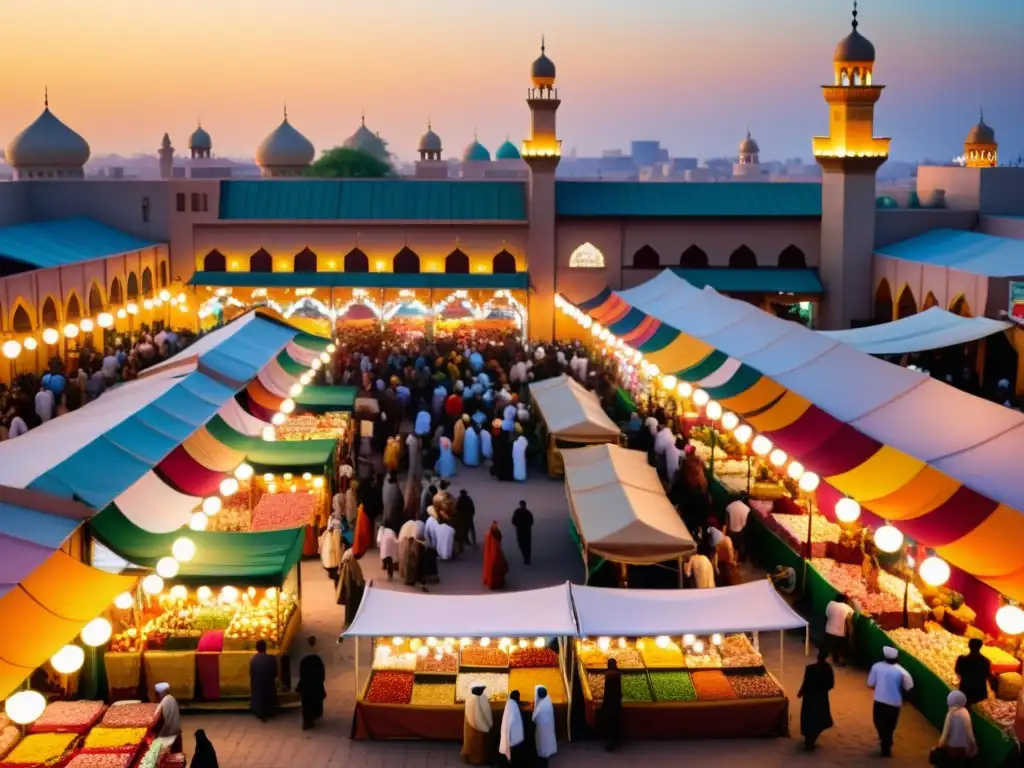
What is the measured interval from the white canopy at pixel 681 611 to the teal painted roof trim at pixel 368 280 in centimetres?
1974

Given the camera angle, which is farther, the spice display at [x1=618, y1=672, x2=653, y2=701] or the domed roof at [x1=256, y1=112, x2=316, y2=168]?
the domed roof at [x1=256, y1=112, x2=316, y2=168]

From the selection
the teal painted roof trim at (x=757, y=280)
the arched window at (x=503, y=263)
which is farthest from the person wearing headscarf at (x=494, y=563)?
the arched window at (x=503, y=263)

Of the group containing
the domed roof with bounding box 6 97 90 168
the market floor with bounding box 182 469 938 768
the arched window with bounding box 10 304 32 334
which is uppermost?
the domed roof with bounding box 6 97 90 168

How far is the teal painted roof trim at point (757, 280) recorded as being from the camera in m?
30.5

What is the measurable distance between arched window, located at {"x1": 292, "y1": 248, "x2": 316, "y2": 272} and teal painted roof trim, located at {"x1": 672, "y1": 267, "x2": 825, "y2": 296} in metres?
8.84

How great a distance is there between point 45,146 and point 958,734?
32848 millimetres

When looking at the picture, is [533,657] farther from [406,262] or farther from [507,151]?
[507,151]

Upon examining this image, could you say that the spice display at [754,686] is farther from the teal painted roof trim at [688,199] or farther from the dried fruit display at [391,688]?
the teal painted roof trim at [688,199]

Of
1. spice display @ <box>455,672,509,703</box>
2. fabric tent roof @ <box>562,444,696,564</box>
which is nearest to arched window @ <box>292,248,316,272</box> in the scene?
fabric tent roof @ <box>562,444,696,564</box>

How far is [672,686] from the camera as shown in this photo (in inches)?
427

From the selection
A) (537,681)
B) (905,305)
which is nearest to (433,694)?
(537,681)

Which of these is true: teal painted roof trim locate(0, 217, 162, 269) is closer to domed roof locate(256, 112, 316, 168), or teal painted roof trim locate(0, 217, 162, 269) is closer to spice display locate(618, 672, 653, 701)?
domed roof locate(256, 112, 316, 168)

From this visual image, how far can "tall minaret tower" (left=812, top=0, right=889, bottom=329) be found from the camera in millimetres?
29859

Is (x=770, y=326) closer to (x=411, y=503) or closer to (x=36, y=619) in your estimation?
(x=411, y=503)
